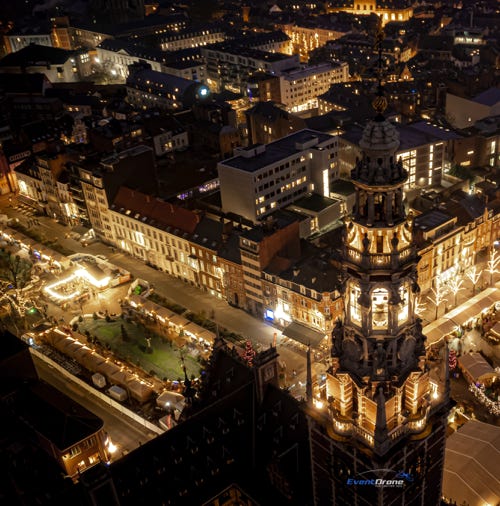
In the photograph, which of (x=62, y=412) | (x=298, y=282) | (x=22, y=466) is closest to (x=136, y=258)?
(x=298, y=282)

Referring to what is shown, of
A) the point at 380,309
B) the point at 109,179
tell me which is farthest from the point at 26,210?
the point at 380,309

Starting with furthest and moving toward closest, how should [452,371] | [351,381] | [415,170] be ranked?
1. [415,170]
2. [452,371]
3. [351,381]

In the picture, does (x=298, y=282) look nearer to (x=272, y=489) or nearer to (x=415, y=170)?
(x=272, y=489)

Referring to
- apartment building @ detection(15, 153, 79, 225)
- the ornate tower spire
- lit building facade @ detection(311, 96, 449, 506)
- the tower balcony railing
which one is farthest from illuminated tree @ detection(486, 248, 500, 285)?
apartment building @ detection(15, 153, 79, 225)

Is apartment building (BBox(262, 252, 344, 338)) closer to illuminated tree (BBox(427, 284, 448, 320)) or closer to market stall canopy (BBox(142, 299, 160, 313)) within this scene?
illuminated tree (BBox(427, 284, 448, 320))

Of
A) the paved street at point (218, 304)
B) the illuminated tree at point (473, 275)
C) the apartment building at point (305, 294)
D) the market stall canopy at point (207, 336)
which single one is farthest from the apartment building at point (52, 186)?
the illuminated tree at point (473, 275)

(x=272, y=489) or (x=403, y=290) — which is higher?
(x=403, y=290)
